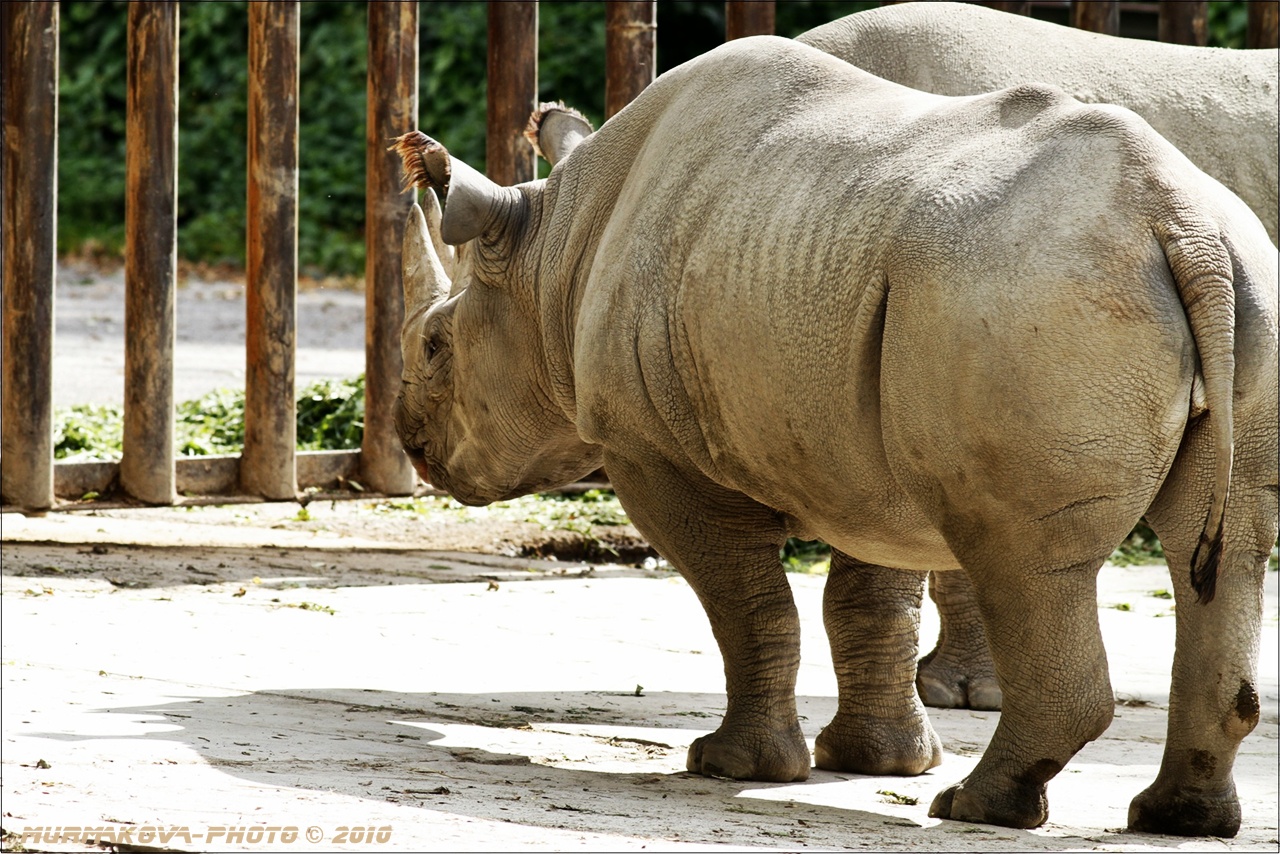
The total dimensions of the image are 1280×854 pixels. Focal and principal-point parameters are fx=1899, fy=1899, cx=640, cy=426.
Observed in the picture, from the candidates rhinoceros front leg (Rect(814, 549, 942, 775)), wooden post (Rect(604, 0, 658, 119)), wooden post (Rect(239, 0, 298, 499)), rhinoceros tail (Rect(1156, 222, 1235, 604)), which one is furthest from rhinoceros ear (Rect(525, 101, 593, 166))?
wooden post (Rect(604, 0, 658, 119))

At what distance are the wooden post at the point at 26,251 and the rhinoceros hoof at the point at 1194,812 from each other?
5.07m

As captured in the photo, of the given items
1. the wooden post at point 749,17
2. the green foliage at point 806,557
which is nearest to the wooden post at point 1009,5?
the wooden post at point 749,17

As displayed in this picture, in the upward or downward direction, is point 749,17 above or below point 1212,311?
above

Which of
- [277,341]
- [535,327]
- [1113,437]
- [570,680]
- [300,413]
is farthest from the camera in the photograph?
[300,413]

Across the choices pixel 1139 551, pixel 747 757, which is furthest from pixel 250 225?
pixel 1139 551

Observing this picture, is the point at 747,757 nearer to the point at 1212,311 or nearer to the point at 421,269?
the point at 1212,311

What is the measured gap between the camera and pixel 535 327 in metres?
5.59

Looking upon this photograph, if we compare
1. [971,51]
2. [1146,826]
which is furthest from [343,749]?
[971,51]

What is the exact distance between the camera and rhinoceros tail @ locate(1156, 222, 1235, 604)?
3797 millimetres

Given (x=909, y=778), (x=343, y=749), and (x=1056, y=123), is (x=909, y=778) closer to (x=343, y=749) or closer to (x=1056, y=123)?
(x=343, y=749)

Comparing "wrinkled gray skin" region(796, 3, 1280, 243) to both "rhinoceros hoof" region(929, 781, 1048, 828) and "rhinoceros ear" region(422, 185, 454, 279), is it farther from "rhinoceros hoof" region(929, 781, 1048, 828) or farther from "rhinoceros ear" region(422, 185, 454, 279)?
"rhinoceros hoof" region(929, 781, 1048, 828)

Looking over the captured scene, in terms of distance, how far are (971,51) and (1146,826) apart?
3002mm

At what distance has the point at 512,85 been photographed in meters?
8.69

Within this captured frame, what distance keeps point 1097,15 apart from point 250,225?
4108 millimetres
